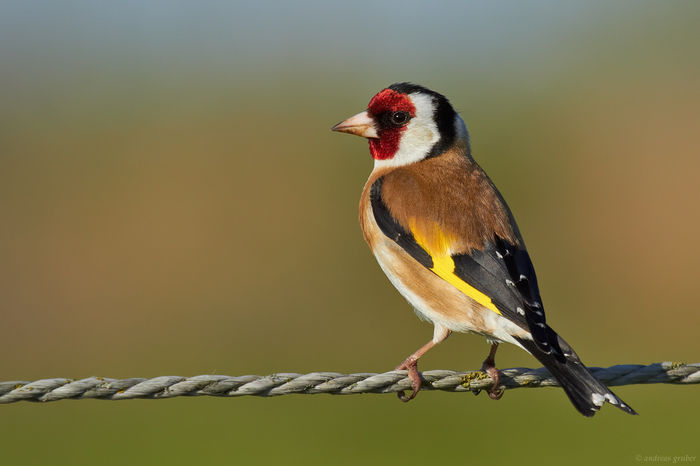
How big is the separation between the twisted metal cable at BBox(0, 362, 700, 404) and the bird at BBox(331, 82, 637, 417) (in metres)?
0.12

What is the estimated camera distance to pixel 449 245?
4637 millimetres

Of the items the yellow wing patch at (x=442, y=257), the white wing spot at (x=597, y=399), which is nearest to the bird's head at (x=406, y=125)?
the yellow wing patch at (x=442, y=257)

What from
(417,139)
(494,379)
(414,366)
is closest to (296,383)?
(414,366)

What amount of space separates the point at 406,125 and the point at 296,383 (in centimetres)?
241

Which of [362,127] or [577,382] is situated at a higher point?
[362,127]

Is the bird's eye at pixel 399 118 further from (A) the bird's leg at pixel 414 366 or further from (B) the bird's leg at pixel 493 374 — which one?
(B) the bird's leg at pixel 493 374

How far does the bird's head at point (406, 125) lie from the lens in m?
5.60

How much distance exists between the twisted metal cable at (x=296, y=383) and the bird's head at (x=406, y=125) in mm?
1721

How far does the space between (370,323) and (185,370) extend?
265 cm

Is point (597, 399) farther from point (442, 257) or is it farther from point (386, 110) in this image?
point (386, 110)

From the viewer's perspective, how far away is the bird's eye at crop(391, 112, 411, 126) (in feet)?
18.5

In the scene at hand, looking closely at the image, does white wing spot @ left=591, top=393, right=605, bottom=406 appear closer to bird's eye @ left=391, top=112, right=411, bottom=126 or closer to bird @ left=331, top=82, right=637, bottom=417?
bird @ left=331, top=82, right=637, bottom=417

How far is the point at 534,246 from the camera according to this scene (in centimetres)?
1216

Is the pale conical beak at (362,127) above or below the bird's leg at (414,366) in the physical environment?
above
